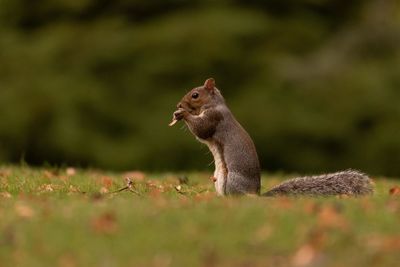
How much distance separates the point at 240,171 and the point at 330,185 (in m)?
0.73

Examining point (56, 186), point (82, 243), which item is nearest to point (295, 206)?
point (82, 243)

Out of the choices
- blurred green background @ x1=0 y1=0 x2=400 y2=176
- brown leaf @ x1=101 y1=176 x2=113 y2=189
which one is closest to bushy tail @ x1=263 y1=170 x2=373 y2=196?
brown leaf @ x1=101 y1=176 x2=113 y2=189

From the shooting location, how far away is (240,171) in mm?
8727

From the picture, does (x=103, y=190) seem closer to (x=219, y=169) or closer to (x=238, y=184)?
(x=219, y=169)

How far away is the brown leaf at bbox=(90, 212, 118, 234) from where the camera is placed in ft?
21.5

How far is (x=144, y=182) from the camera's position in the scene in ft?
33.2

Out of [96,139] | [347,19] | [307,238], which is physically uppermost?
[347,19]

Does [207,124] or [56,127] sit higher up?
[207,124]

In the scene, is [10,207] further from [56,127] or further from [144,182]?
[56,127]

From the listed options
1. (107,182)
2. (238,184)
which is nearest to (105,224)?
(238,184)

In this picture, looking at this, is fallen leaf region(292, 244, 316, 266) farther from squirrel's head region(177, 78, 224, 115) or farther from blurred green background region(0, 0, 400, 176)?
blurred green background region(0, 0, 400, 176)

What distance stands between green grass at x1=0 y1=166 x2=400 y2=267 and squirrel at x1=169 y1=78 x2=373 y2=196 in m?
1.01

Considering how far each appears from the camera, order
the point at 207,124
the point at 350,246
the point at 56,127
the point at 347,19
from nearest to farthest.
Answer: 1. the point at 350,246
2. the point at 207,124
3. the point at 56,127
4. the point at 347,19

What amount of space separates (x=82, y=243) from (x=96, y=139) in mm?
13540
